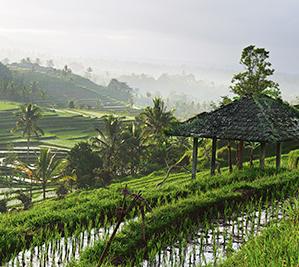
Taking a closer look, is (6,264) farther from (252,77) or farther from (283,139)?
(252,77)

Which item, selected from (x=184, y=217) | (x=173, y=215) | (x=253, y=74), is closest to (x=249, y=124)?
(x=184, y=217)

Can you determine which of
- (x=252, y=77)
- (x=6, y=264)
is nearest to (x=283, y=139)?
(x=6, y=264)

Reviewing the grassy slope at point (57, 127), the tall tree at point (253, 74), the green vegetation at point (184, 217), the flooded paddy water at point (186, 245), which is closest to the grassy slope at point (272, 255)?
Result: the green vegetation at point (184, 217)

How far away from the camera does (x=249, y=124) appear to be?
13.9m

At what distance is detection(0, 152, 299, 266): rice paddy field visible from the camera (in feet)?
21.5

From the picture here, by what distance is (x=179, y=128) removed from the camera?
1477cm

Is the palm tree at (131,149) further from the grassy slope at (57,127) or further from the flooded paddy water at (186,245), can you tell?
the flooded paddy water at (186,245)

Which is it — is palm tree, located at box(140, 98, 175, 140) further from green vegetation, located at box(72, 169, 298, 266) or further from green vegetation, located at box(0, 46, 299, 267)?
green vegetation, located at box(72, 169, 298, 266)

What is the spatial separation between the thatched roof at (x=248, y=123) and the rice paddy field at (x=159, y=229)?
210cm

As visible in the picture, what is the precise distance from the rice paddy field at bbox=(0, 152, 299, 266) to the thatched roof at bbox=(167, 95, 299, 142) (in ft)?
6.90

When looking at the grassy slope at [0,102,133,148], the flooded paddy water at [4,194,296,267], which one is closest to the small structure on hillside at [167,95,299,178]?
the flooded paddy water at [4,194,296,267]

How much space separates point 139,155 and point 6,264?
31.2 m

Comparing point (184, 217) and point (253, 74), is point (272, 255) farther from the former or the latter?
point (253, 74)

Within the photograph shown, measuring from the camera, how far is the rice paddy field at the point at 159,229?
6.57 metres
